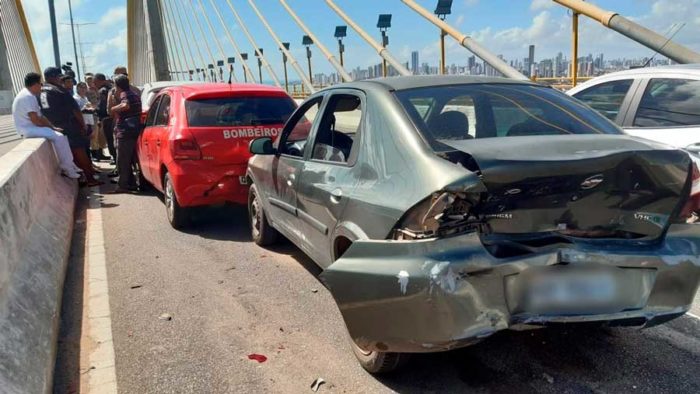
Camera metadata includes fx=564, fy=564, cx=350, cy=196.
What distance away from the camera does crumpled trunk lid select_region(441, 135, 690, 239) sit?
Answer: 2.51 m

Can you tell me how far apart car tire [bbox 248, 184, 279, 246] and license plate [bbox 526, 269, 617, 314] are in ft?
10.6

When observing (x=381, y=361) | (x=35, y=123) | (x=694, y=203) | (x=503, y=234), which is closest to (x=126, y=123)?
(x=35, y=123)

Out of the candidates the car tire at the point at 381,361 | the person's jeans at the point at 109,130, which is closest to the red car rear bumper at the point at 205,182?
the car tire at the point at 381,361

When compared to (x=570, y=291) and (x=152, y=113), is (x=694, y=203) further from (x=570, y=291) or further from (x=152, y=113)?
(x=152, y=113)

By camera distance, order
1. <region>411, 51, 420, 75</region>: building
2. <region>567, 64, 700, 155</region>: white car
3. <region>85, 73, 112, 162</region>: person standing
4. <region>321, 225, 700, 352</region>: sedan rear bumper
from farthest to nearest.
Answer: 1. <region>411, 51, 420, 75</region>: building
2. <region>85, 73, 112, 162</region>: person standing
3. <region>567, 64, 700, 155</region>: white car
4. <region>321, 225, 700, 352</region>: sedan rear bumper

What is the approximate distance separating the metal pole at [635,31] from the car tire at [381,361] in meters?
12.1

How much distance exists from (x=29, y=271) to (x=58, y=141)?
17.2ft

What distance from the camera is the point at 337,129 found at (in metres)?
4.07

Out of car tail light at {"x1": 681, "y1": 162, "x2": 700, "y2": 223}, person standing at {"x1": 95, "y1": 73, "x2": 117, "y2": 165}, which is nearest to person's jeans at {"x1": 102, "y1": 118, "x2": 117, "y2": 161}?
person standing at {"x1": 95, "y1": 73, "x2": 117, "y2": 165}

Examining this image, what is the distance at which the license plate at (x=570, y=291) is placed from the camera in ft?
8.28

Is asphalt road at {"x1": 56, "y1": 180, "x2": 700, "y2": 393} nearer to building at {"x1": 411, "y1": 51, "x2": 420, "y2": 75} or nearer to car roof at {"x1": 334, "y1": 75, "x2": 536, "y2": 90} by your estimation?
car roof at {"x1": 334, "y1": 75, "x2": 536, "y2": 90}

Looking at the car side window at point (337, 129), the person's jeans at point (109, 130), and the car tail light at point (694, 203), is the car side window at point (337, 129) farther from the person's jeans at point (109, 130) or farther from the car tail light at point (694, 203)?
the person's jeans at point (109, 130)

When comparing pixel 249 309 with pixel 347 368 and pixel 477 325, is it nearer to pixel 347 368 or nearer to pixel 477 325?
pixel 347 368

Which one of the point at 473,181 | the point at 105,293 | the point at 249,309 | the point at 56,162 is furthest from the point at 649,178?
the point at 56,162
